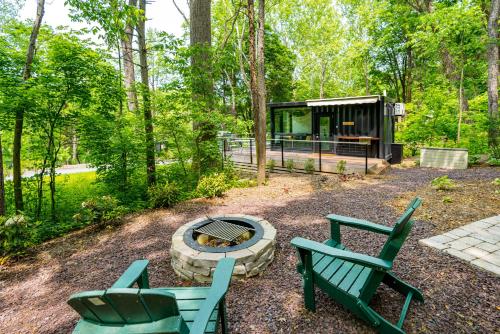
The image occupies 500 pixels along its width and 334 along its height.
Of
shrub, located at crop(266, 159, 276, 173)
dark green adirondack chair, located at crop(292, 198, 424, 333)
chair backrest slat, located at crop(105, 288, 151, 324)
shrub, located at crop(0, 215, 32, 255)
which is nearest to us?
chair backrest slat, located at crop(105, 288, 151, 324)

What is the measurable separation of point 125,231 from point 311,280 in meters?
3.26

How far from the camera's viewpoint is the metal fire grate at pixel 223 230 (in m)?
3.06

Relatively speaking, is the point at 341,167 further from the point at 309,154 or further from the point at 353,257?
the point at 353,257

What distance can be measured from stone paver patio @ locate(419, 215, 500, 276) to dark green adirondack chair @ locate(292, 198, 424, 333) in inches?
43.3

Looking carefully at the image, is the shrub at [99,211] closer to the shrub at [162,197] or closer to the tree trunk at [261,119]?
the shrub at [162,197]

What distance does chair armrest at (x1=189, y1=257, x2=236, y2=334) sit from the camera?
4.16ft

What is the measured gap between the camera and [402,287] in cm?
214

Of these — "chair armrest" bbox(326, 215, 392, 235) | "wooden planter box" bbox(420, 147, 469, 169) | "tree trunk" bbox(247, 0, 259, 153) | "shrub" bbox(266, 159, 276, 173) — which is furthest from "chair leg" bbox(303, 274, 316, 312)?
"wooden planter box" bbox(420, 147, 469, 169)

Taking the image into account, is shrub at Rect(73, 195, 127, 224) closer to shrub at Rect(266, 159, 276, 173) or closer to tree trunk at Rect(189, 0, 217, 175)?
tree trunk at Rect(189, 0, 217, 175)

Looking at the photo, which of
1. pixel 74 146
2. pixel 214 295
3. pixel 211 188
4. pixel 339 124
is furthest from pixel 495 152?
pixel 74 146

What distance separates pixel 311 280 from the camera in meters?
2.05

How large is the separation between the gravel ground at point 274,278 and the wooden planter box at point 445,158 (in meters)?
4.42

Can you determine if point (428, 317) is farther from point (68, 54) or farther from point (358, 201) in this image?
point (68, 54)

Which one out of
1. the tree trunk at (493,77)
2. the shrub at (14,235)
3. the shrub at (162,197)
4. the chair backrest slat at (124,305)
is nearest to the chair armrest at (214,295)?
the chair backrest slat at (124,305)
